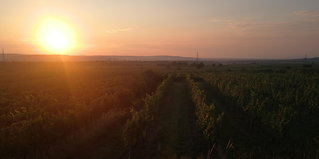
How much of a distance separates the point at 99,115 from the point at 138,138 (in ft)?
17.5

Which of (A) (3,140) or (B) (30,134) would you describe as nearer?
(A) (3,140)

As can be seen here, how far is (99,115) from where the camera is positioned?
17.0 m

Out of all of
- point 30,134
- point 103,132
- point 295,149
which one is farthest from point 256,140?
point 30,134

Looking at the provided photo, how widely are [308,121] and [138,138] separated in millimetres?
11379

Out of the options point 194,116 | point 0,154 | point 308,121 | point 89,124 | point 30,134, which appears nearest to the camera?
point 0,154

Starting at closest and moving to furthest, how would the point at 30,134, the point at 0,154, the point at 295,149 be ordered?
the point at 0,154
the point at 30,134
the point at 295,149

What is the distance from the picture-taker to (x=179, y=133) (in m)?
14.3

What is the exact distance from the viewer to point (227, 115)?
19094 mm

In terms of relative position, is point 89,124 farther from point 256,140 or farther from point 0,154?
point 256,140

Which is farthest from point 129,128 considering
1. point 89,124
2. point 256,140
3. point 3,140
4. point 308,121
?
point 308,121

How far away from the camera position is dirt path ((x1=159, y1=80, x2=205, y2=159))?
37.6 feet

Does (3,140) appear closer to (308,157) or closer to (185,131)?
(185,131)

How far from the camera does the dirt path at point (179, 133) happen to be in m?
11.4

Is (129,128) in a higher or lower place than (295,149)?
higher
